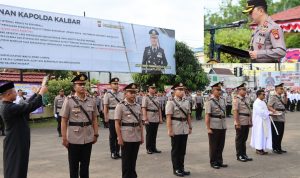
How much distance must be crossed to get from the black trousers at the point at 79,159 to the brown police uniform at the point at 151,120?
4209 mm

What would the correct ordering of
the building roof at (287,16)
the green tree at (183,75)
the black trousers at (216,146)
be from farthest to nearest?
the green tree at (183,75) < the black trousers at (216,146) < the building roof at (287,16)

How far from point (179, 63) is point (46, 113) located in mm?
7443

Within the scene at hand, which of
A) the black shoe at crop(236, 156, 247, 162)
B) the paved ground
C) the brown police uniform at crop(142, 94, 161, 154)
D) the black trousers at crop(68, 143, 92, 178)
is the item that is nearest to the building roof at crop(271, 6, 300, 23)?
the paved ground

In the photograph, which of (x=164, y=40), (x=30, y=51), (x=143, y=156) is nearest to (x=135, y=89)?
(x=143, y=156)

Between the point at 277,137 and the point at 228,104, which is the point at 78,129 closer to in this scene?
the point at 277,137

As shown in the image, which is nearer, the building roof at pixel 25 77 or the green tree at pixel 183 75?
the building roof at pixel 25 77

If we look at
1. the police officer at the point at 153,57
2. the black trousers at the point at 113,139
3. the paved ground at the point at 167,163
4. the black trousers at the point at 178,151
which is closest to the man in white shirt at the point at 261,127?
the paved ground at the point at 167,163

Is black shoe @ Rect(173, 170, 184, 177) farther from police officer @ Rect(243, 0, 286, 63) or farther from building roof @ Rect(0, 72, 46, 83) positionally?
building roof @ Rect(0, 72, 46, 83)

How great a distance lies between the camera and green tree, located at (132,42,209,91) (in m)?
21.7

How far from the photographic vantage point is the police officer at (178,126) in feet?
25.8

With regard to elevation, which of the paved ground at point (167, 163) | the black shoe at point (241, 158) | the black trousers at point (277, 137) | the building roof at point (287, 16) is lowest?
the paved ground at point (167, 163)

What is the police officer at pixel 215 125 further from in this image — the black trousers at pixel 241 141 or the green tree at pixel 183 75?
the green tree at pixel 183 75

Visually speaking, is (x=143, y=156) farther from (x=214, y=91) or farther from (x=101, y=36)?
A: (x=101, y=36)

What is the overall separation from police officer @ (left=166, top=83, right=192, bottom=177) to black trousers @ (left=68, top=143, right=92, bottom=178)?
2.03 m
